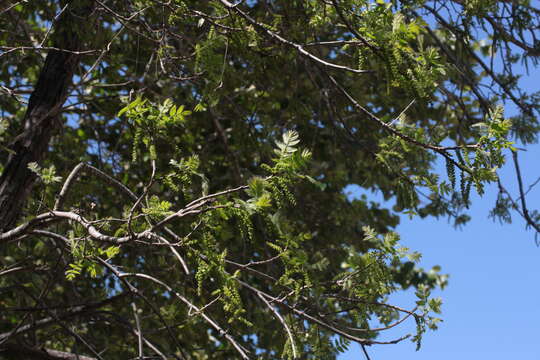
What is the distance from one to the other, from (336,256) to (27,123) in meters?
3.07

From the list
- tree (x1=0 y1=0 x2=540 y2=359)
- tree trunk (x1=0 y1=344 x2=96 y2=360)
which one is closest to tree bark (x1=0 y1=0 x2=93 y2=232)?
tree (x1=0 y1=0 x2=540 y2=359)

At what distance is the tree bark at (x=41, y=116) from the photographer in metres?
3.71

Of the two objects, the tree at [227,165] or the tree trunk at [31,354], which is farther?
the tree trunk at [31,354]

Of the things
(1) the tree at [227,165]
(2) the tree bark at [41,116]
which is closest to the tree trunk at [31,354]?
(1) the tree at [227,165]

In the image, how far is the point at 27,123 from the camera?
3.98 meters

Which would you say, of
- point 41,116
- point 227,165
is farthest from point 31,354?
point 227,165

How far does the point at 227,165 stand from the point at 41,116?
2.36 metres

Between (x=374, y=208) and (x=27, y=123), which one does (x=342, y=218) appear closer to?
(x=374, y=208)

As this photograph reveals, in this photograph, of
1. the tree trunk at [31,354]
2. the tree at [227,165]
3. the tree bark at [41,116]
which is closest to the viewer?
the tree at [227,165]

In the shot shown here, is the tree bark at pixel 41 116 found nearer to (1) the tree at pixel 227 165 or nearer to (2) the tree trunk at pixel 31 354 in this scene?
(1) the tree at pixel 227 165

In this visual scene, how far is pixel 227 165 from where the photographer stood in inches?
242


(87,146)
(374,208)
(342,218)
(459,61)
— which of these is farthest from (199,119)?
(459,61)

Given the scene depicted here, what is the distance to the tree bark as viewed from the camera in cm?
371

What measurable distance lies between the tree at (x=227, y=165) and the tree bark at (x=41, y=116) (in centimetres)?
1
